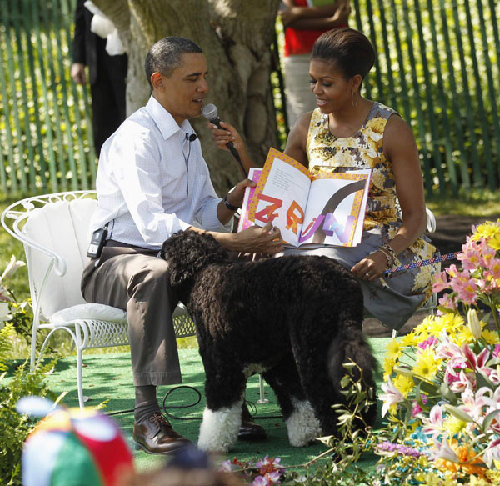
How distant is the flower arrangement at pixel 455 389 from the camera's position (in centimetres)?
251

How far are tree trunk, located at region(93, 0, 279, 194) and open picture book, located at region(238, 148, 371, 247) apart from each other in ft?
8.77

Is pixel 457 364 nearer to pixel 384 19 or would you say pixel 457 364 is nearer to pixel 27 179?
pixel 384 19

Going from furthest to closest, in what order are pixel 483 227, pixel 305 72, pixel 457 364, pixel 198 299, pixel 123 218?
pixel 305 72 → pixel 123 218 → pixel 198 299 → pixel 483 227 → pixel 457 364

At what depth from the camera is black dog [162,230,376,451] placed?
3281mm

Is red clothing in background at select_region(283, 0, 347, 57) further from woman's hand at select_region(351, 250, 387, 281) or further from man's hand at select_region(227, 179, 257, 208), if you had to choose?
woman's hand at select_region(351, 250, 387, 281)

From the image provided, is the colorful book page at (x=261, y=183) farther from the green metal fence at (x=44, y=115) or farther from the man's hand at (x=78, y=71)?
the green metal fence at (x=44, y=115)

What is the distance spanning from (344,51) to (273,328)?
1.34 metres

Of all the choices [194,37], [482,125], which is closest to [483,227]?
[194,37]

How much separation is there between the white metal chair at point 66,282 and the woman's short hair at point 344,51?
128 cm

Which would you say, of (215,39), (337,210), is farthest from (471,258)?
(215,39)

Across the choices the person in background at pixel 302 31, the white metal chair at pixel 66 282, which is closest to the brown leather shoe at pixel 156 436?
the white metal chair at pixel 66 282

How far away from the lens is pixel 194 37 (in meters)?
6.62

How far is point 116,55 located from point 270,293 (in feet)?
14.2

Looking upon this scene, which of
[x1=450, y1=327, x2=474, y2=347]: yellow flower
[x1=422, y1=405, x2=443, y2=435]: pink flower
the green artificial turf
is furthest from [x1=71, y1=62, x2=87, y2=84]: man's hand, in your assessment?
[x1=422, y1=405, x2=443, y2=435]: pink flower
